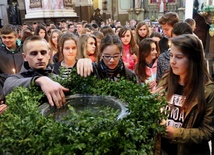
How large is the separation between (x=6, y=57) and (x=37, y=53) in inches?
77.8

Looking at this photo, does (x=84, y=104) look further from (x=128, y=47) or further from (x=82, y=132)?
(x=128, y=47)

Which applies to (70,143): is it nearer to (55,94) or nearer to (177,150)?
(55,94)

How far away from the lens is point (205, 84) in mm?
1604

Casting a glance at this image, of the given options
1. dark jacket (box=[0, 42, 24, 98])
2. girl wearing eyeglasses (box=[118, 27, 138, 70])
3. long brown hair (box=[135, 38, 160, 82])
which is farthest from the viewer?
girl wearing eyeglasses (box=[118, 27, 138, 70])

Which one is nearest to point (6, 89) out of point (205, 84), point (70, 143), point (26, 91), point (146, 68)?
point (26, 91)

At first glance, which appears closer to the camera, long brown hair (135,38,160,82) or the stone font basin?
the stone font basin

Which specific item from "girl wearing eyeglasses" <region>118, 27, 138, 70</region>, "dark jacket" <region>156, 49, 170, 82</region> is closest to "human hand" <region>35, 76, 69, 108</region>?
"dark jacket" <region>156, 49, 170, 82</region>

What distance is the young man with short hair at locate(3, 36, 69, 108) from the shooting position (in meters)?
1.25

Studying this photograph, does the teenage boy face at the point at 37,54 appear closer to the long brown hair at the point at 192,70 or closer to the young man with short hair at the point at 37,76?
the young man with short hair at the point at 37,76

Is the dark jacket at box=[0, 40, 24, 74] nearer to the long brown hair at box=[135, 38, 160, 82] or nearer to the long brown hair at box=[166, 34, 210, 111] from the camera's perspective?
the long brown hair at box=[135, 38, 160, 82]

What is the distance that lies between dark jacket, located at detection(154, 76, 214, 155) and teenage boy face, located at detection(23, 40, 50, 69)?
100 centimetres

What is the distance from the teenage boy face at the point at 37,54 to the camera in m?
1.68

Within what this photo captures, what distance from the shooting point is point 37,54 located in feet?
5.62

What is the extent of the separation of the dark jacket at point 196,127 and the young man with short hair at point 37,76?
773 mm
